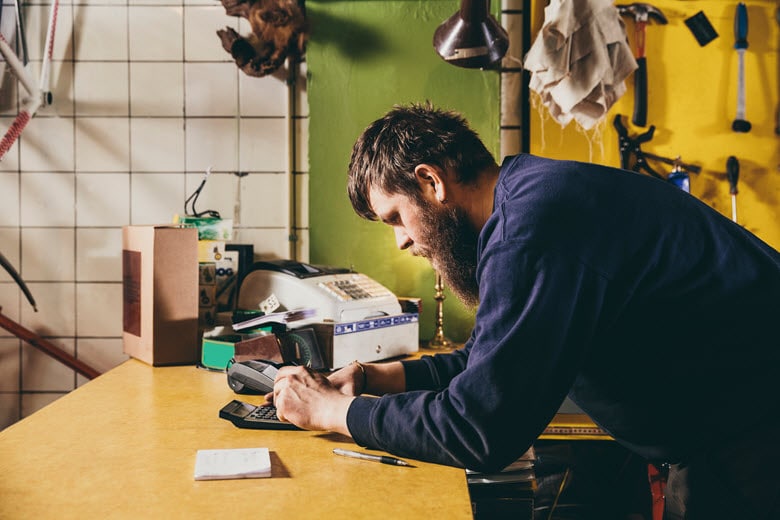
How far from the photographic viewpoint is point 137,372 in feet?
6.31

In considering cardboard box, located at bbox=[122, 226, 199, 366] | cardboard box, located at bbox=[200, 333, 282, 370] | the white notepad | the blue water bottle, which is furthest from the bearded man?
the blue water bottle

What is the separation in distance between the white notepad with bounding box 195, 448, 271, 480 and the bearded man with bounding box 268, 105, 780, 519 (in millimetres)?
129

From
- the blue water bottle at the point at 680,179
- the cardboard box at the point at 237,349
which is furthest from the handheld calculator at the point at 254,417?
the blue water bottle at the point at 680,179

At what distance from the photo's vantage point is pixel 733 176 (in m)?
2.46

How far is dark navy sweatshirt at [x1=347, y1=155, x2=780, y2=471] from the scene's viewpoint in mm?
990

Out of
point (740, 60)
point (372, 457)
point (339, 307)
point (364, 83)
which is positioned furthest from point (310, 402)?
point (740, 60)

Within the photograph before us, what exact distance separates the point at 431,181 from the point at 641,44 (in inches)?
62.3

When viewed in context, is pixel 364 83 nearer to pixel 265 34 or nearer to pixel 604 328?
pixel 265 34

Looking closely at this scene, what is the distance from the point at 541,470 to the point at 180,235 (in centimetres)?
137

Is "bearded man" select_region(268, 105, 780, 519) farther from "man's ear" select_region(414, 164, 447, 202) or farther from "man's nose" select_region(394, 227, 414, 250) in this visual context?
"man's nose" select_region(394, 227, 414, 250)

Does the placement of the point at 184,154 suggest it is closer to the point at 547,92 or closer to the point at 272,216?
the point at 272,216

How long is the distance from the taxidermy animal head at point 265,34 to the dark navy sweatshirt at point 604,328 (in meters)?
1.45

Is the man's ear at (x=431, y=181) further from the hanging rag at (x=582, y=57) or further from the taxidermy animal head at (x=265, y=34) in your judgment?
the taxidermy animal head at (x=265, y=34)

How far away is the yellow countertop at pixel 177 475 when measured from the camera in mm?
981
